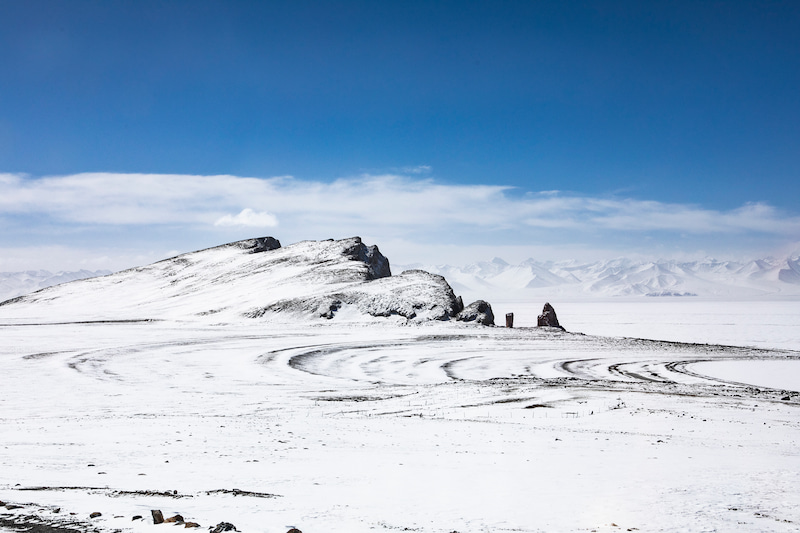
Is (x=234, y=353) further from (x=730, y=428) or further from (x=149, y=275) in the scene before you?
(x=149, y=275)

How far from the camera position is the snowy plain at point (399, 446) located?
16.9 feet

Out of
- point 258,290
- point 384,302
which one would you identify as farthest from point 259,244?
point 384,302

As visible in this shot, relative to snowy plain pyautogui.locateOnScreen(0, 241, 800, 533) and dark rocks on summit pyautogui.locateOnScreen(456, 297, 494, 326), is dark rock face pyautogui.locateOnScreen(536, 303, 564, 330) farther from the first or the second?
snowy plain pyautogui.locateOnScreen(0, 241, 800, 533)

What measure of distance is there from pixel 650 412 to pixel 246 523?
27.0ft

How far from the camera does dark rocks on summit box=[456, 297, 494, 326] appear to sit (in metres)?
35.8

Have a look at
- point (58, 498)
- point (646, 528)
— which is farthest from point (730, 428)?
point (58, 498)

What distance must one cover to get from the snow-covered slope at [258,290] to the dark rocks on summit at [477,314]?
732 millimetres

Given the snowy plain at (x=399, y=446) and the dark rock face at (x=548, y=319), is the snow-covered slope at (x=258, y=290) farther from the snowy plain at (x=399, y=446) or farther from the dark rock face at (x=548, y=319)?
the snowy plain at (x=399, y=446)

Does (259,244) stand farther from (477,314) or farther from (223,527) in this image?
(223,527)

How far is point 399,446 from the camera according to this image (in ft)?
26.0

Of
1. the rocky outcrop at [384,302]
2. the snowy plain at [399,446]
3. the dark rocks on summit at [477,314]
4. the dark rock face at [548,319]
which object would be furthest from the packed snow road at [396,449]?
the dark rock face at [548,319]

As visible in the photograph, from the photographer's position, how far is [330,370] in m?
18.9

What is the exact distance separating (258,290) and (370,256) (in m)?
10.9

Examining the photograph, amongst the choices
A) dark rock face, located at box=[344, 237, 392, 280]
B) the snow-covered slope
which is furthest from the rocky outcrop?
dark rock face, located at box=[344, 237, 392, 280]
